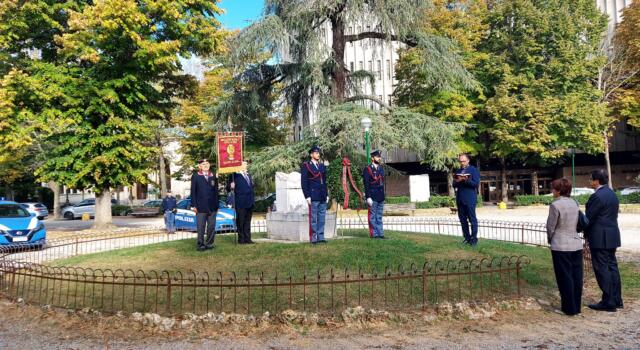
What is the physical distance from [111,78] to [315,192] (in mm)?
13876

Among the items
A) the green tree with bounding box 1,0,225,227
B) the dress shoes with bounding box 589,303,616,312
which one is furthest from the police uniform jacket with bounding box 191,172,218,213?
the green tree with bounding box 1,0,225,227

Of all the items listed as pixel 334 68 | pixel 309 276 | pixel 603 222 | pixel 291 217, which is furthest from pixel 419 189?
pixel 603 222

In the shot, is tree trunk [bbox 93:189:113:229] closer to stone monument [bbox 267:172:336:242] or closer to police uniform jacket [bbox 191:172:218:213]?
stone monument [bbox 267:172:336:242]

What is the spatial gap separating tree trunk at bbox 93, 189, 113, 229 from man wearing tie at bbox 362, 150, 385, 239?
15.3 metres

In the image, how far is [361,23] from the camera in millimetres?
22469

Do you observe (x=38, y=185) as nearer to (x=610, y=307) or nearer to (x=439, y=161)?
(x=439, y=161)

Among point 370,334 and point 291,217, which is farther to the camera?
point 291,217

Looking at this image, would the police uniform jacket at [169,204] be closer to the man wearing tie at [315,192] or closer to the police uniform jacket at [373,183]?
the man wearing tie at [315,192]

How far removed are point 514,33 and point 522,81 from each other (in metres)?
3.92

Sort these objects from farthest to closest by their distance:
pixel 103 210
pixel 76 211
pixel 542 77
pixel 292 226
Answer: pixel 76 211
pixel 542 77
pixel 103 210
pixel 292 226

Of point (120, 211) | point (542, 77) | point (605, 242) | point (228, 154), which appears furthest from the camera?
point (120, 211)

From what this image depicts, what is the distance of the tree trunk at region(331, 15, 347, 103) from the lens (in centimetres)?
2445

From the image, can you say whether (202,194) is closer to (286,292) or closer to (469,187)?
(286,292)

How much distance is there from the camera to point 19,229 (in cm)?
1433
